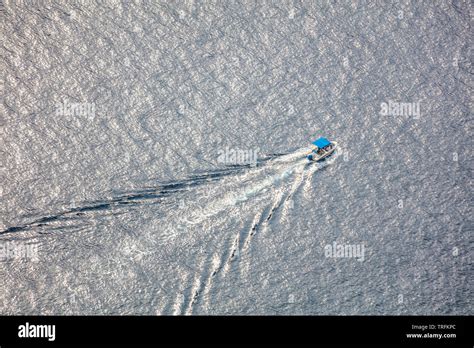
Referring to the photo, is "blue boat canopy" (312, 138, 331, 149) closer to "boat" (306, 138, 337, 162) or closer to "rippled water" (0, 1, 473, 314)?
"boat" (306, 138, 337, 162)

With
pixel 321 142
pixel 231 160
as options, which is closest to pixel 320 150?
pixel 321 142

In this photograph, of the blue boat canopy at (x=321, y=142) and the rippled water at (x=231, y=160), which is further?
the blue boat canopy at (x=321, y=142)

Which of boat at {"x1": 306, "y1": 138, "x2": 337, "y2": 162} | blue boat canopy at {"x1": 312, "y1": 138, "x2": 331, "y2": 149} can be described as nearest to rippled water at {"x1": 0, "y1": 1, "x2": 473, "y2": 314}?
boat at {"x1": 306, "y1": 138, "x2": 337, "y2": 162}

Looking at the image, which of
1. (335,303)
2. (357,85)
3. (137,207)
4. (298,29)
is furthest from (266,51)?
(335,303)

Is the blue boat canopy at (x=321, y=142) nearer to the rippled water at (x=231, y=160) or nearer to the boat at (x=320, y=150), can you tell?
the boat at (x=320, y=150)

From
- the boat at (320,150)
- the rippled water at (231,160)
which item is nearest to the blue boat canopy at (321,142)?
the boat at (320,150)

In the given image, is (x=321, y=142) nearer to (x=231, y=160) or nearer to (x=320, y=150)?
(x=320, y=150)

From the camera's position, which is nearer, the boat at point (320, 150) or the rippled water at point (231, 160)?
the rippled water at point (231, 160)
